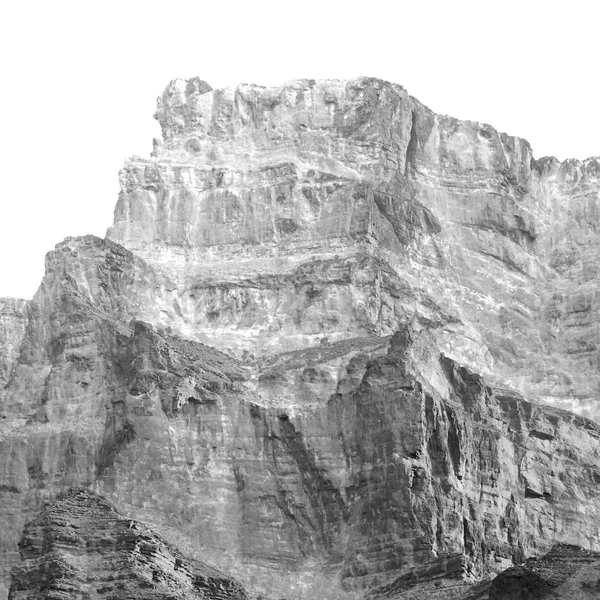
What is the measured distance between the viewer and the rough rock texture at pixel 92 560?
129m

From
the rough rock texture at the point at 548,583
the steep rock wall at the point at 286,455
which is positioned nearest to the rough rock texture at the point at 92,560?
the rough rock texture at the point at 548,583

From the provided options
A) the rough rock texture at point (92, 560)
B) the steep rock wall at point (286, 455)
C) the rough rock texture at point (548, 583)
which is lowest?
the rough rock texture at point (548, 583)

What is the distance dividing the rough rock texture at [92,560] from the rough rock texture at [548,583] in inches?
473

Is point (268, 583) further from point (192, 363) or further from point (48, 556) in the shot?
point (48, 556)

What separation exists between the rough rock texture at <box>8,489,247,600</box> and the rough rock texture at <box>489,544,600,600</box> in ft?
39.4

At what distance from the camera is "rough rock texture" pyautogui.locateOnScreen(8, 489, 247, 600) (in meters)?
129

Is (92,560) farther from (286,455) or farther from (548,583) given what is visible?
(286,455)

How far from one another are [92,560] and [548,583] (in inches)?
661

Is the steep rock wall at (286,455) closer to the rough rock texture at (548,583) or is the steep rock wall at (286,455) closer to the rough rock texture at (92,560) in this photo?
the rough rock texture at (548,583)

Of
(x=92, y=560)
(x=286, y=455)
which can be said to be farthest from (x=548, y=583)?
(x=286, y=455)

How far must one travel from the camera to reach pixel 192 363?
182m

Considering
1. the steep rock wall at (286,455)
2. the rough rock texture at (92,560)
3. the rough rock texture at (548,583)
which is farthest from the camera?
the steep rock wall at (286,455)

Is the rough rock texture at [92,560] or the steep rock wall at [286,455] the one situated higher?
the steep rock wall at [286,455]

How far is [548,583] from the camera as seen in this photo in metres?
130
